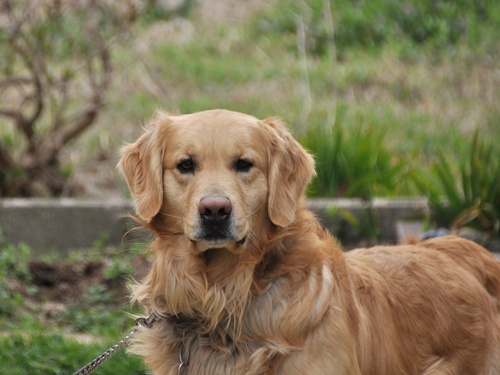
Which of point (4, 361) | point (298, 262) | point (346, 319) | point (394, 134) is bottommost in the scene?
point (394, 134)

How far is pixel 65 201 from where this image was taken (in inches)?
323

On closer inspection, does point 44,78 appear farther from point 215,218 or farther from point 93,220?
point 215,218

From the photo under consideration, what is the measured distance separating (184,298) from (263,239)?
0.45 m

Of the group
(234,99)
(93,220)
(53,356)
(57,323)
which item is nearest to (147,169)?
(53,356)

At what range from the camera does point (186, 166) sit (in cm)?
429

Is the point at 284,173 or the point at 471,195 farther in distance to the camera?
the point at 471,195

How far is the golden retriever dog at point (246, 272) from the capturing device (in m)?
4.16

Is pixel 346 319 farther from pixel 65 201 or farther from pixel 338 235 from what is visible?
pixel 65 201

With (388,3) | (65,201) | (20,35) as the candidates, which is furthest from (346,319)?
(388,3)

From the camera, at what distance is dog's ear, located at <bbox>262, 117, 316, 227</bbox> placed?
4.26 meters

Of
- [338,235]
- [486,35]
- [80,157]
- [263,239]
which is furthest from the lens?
[486,35]

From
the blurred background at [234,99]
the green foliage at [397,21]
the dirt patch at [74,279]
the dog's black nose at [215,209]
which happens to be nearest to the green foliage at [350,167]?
the blurred background at [234,99]

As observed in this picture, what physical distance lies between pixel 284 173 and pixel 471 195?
3235 mm

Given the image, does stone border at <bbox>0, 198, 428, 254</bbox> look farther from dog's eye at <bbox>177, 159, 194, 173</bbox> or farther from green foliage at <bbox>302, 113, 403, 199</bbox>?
dog's eye at <bbox>177, 159, 194, 173</bbox>
